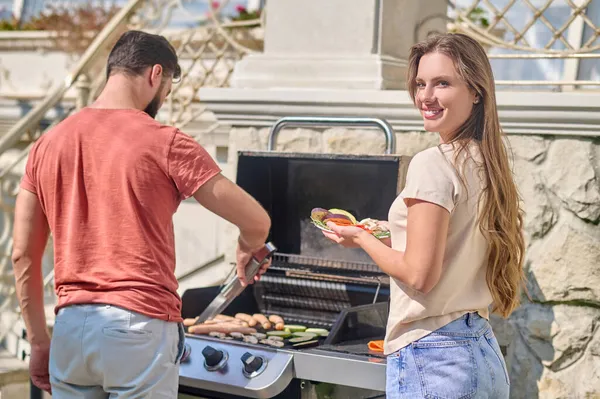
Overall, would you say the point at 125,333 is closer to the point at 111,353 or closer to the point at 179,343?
the point at 111,353

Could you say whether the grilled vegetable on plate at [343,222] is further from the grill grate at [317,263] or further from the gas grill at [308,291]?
the grill grate at [317,263]

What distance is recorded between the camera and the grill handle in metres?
3.26

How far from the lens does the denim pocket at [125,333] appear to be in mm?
2443

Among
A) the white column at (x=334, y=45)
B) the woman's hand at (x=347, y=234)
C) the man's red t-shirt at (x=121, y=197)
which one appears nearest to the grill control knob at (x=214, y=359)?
the man's red t-shirt at (x=121, y=197)

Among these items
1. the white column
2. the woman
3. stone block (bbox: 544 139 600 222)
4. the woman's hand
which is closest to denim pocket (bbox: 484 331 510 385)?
the woman

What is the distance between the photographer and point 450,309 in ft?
7.27

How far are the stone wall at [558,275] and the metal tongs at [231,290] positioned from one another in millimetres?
987

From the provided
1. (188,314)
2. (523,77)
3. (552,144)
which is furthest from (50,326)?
(523,77)

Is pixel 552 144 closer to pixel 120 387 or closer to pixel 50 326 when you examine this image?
pixel 120 387

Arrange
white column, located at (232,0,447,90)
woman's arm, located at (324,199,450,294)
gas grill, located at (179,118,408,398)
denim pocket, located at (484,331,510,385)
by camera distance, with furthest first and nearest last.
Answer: white column, located at (232,0,447,90) → gas grill, located at (179,118,408,398) → denim pocket, located at (484,331,510,385) → woman's arm, located at (324,199,450,294)

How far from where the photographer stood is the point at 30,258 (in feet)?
8.82

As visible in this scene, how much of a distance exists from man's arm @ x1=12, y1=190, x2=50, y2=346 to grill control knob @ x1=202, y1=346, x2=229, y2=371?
20.7 inches

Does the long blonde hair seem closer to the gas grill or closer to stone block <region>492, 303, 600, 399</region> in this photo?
the gas grill

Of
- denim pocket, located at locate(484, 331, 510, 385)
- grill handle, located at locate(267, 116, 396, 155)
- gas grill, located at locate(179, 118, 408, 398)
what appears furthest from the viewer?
grill handle, located at locate(267, 116, 396, 155)
